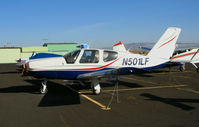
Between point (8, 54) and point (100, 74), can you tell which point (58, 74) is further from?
point (8, 54)

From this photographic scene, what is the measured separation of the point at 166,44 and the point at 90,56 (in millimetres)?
4532

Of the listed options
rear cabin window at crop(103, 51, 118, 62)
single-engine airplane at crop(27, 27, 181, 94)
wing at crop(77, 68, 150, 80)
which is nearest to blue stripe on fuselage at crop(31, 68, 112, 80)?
single-engine airplane at crop(27, 27, 181, 94)

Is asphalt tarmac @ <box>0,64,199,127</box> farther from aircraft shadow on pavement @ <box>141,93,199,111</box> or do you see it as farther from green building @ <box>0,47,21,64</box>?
green building @ <box>0,47,21,64</box>

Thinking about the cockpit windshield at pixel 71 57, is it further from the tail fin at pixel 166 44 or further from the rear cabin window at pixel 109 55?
the tail fin at pixel 166 44

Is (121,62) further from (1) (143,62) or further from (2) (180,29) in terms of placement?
(2) (180,29)

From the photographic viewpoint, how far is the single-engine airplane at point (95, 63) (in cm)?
778

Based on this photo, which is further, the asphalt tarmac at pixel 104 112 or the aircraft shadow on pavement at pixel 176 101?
the aircraft shadow on pavement at pixel 176 101

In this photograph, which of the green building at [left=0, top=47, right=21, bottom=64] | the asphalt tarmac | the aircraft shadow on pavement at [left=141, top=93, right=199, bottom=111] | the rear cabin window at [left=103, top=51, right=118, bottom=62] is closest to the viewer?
the asphalt tarmac

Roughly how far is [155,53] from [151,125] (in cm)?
602

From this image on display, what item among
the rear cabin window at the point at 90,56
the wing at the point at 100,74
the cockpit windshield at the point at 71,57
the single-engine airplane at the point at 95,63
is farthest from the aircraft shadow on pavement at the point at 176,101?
the cockpit windshield at the point at 71,57

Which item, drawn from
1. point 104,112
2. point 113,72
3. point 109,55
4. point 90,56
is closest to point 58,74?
point 90,56

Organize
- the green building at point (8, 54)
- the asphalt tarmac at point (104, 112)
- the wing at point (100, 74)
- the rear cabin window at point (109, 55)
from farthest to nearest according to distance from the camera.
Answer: the green building at point (8, 54) → the rear cabin window at point (109, 55) → the wing at point (100, 74) → the asphalt tarmac at point (104, 112)

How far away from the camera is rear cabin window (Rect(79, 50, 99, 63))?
8419 millimetres

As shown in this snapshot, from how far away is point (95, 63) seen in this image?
28.2 feet
